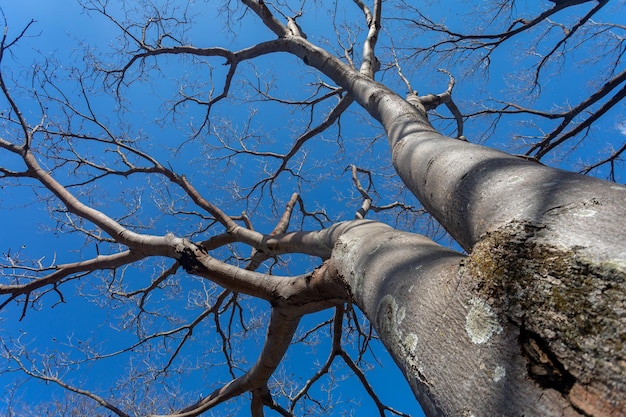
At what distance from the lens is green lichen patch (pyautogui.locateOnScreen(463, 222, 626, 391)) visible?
1.73ft

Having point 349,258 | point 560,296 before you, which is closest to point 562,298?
point 560,296

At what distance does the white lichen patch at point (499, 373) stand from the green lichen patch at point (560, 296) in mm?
81

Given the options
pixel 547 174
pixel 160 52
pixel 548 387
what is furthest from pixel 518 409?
pixel 160 52

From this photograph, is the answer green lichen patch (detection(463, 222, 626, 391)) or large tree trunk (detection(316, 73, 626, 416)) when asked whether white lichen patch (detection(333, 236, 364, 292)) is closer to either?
large tree trunk (detection(316, 73, 626, 416))

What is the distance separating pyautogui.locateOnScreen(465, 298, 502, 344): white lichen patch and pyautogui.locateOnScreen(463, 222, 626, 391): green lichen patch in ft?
0.05

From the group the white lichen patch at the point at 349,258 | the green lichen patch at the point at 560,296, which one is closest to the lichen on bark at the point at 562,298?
the green lichen patch at the point at 560,296

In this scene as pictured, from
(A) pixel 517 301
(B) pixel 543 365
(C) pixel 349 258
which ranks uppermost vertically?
(C) pixel 349 258

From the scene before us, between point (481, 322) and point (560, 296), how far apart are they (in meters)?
0.15

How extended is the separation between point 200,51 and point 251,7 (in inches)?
29.0

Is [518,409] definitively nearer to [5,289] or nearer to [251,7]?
[5,289]

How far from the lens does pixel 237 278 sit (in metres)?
2.11

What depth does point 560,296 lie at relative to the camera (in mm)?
631

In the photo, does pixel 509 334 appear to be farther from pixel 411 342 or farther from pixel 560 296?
pixel 411 342

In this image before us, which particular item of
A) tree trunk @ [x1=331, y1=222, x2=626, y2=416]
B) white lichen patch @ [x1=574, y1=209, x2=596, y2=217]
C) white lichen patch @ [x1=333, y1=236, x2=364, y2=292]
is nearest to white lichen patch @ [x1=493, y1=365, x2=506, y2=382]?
tree trunk @ [x1=331, y1=222, x2=626, y2=416]
